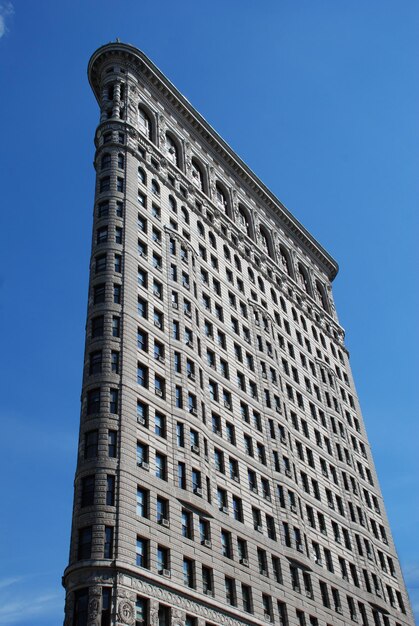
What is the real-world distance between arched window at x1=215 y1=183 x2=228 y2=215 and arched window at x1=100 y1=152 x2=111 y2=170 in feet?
63.1

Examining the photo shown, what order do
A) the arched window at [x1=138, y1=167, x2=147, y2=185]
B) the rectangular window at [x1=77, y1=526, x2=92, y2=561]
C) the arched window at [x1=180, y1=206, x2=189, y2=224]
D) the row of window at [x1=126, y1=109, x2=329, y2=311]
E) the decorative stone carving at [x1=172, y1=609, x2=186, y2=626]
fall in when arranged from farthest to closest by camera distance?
the row of window at [x1=126, y1=109, x2=329, y2=311] → the arched window at [x1=180, y1=206, x2=189, y2=224] → the arched window at [x1=138, y1=167, x2=147, y2=185] → the decorative stone carving at [x1=172, y1=609, x2=186, y2=626] → the rectangular window at [x1=77, y1=526, x2=92, y2=561]

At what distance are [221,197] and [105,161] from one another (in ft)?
73.2

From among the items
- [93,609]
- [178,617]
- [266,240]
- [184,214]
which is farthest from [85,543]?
[266,240]

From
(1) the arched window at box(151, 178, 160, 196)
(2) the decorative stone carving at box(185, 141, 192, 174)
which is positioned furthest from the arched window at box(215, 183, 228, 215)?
(1) the arched window at box(151, 178, 160, 196)

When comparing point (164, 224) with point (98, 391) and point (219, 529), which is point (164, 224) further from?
point (219, 529)

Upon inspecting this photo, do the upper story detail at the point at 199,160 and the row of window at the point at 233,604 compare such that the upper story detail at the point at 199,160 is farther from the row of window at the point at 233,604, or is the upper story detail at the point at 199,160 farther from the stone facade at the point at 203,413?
the row of window at the point at 233,604

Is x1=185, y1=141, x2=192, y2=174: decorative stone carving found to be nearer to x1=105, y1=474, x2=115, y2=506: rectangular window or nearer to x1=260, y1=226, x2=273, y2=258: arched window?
x1=260, y1=226, x2=273, y2=258: arched window

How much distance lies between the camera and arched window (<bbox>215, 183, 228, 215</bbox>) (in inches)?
3571

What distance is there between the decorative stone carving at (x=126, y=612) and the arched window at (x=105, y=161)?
140 ft

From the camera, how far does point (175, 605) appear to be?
4819 centimetres

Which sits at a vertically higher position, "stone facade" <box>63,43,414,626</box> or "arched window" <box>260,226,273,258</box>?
"arched window" <box>260,226,273,258</box>

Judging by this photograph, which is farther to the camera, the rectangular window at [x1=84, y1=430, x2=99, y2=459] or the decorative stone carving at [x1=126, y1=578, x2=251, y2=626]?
the rectangular window at [x1=84, y1=430, x2=99, y2=459]

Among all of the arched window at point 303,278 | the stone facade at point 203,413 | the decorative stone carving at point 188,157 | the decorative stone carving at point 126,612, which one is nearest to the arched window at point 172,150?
the stone facade at point 203,413

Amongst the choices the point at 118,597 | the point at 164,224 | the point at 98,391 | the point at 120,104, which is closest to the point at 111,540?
the point at 118,597
